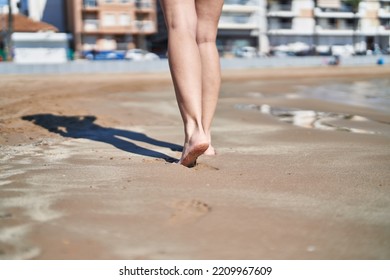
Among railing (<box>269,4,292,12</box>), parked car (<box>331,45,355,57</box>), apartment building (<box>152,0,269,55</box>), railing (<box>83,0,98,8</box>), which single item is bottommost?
parked car (<box>331,45,355,57</box>)

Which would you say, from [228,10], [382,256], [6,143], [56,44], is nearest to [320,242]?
[382,256]

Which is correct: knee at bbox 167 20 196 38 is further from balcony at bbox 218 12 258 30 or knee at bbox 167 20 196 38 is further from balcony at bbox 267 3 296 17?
balcony at bbox 267 3 296 17

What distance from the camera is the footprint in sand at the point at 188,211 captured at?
1458 mm

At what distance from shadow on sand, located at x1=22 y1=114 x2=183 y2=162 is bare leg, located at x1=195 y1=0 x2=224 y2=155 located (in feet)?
1.12

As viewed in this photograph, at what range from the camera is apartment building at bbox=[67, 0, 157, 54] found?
137 ft

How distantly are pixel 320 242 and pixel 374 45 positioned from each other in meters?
57.1

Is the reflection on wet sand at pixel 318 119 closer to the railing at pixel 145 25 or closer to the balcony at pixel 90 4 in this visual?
the railing at pixel 145 25

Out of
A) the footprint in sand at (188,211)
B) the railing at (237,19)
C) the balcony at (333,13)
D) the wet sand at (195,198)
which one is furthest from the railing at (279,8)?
the footprint in sand at (188,211)

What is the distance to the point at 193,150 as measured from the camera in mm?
2180

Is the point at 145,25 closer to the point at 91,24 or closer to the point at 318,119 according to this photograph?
the point at 91,24

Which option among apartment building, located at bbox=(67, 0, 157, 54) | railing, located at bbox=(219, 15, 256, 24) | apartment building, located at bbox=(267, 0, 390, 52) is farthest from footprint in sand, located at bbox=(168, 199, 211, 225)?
apartment building, located at bbox=(267, 0, 390, 52)

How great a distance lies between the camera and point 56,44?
3491cm

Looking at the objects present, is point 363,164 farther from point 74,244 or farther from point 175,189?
point 74,244

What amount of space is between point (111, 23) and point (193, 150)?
1661 inches
